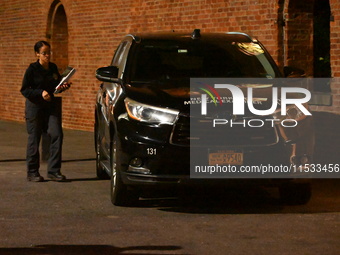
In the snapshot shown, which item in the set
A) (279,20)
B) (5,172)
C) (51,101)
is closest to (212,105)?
(51,101)

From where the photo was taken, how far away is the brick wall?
1548cm

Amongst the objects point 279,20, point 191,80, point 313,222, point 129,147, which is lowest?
point 313,222

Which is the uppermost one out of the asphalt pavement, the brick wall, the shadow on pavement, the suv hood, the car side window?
the brick wall

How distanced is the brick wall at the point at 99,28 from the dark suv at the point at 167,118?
10.5ft

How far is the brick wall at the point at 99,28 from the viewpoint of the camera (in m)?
15.5

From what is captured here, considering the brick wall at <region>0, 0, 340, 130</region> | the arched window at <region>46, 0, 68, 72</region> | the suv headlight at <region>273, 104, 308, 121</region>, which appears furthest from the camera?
the arched window at <region>46, 0, 68, 72</region>

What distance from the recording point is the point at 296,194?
10.5m

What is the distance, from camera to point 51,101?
500 inches

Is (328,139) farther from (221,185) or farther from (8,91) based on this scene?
(8,91)

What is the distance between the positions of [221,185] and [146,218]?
2.54ft

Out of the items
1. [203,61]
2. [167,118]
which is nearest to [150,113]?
[167,118]

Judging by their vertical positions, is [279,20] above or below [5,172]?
above

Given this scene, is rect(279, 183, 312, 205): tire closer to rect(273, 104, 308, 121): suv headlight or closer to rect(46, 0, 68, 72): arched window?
rect(273, 104, 308, 121): suv headlight

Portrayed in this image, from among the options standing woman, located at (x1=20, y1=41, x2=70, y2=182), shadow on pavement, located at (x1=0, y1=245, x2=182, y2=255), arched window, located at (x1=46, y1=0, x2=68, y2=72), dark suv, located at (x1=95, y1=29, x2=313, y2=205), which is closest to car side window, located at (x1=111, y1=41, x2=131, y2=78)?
dark suv, located at (x1=95, y1=29, x2=313, y2=205)
